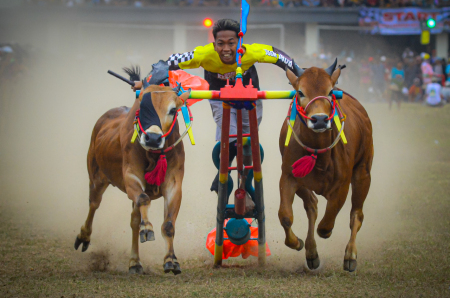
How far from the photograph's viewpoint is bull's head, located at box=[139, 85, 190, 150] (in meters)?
4.74

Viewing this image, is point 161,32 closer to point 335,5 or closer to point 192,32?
point 192,32

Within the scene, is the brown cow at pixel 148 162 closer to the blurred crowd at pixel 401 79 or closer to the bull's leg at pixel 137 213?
the bull's leg at pixel 137 213

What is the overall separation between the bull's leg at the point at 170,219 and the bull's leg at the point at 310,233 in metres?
1.37

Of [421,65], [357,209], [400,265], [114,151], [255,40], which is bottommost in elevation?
[400,265]

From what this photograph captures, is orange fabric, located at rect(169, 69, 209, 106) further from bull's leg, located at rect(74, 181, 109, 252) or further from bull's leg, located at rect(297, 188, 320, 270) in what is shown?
bull's leg, located at rect(74, 181, 109, 252)

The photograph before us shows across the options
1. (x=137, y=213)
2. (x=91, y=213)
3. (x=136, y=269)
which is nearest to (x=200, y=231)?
(x=91, y=213)

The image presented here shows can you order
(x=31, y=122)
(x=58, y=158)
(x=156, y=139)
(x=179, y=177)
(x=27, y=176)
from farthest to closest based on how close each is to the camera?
(x=31, y=122) → (x=58, y=158) → (x=27, y=176) → (x=179, y=177) → (x=156, y=139)

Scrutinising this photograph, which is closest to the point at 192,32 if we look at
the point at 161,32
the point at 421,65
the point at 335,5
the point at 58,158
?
the point at 161,32

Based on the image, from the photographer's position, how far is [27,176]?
440 inches

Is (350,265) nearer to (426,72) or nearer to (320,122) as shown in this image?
(320,122)

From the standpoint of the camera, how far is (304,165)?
508 centimetres

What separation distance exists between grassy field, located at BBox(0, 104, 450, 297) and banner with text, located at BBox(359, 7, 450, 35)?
20097mm

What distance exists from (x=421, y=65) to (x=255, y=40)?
9.03m

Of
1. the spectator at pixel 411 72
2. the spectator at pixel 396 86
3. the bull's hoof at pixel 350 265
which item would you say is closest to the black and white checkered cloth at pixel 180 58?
the bull's hoof at pixel 350 265
